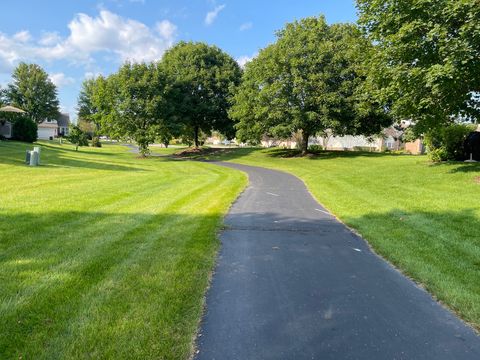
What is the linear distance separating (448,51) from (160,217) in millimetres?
11188

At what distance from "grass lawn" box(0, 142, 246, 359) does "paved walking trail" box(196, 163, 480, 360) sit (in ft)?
1.16

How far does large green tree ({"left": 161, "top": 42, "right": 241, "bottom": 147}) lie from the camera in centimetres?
4178

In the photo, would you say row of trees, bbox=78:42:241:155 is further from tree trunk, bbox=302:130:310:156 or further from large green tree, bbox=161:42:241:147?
tree trunk, bbox=302:130:310:156

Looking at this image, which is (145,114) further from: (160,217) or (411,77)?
(160,217)

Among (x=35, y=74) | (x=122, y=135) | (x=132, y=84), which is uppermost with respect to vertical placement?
(x=35, y=74)

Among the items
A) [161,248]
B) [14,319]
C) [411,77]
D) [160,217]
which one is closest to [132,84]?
[411,77]

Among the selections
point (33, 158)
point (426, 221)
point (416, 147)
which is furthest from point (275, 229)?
point (416, 147)

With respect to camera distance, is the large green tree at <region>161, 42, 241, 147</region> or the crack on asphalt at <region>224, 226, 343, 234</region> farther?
the large green tree at <region>161, 42, 241, 147</region>

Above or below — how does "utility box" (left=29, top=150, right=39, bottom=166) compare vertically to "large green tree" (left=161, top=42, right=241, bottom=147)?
below

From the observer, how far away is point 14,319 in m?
3.38

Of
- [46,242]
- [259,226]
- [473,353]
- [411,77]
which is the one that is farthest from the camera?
[411,77]

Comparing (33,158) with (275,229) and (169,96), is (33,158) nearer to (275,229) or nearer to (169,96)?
(275,229)

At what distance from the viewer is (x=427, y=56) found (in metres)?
14.1

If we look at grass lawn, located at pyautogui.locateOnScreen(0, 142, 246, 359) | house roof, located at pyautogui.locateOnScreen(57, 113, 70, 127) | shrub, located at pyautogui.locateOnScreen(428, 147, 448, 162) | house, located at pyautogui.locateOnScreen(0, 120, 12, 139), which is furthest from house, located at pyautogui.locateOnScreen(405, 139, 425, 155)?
house roof, located at pyautogui.locateOnScreen(57, 113, 70, 127)
